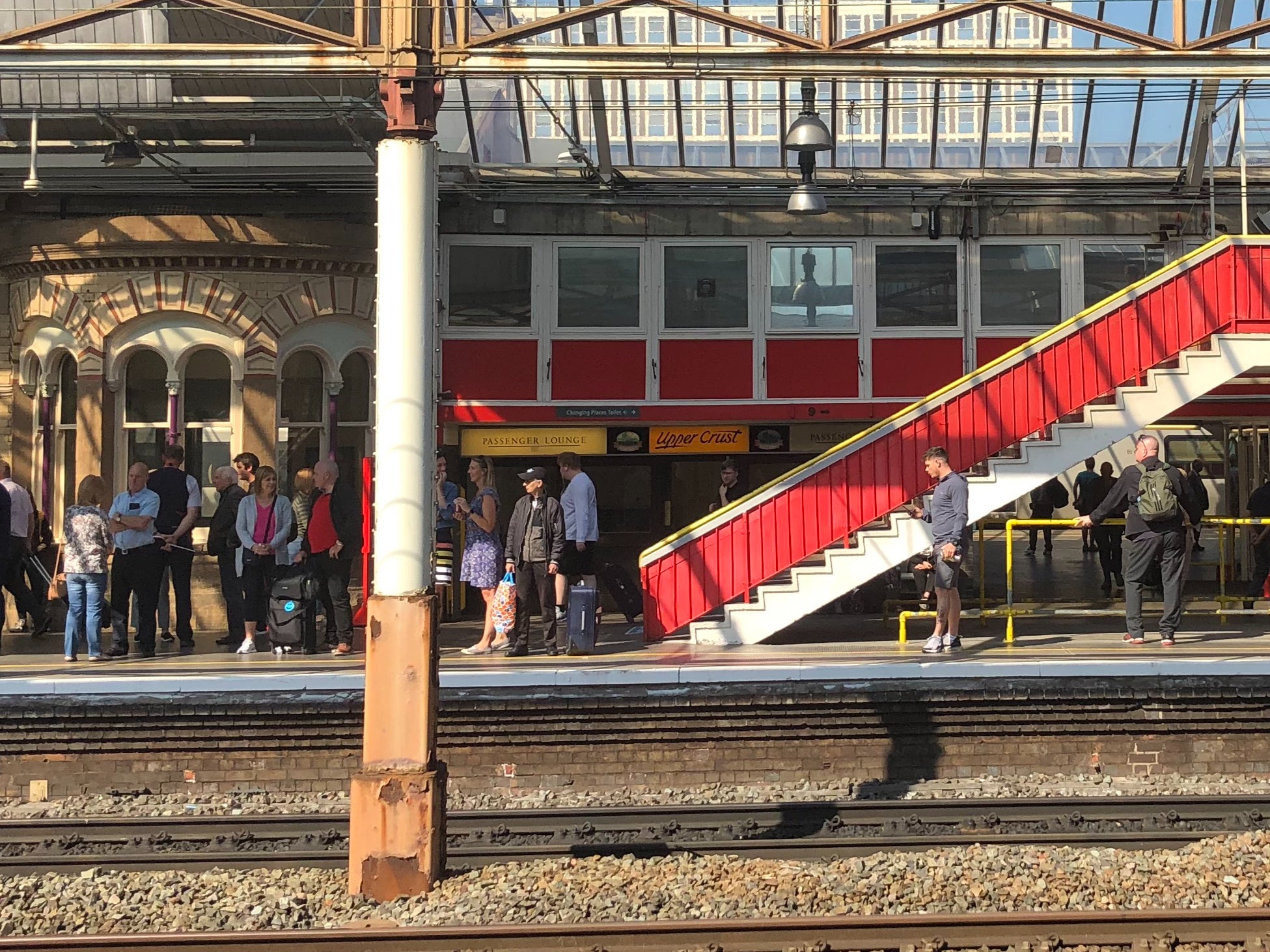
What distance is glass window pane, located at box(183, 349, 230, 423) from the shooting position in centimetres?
1514

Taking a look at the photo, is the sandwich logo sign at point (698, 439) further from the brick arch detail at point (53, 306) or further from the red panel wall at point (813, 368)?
the brick arch detail at point (53, 306)

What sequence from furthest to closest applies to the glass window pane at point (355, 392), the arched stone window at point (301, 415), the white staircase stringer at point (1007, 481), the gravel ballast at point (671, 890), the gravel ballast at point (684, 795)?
the glass window pane at point (355, 392)
the arched stone window at point (301, 415)
the white staircase stringer at point (1007, 481)
the gravel ballast at point (684, 795)
the gravel ballast at point (671, 890)

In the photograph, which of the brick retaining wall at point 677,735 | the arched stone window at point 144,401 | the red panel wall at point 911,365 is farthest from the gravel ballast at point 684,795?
the red panel wall at point 911,365

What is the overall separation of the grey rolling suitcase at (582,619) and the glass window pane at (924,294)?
6.61 m

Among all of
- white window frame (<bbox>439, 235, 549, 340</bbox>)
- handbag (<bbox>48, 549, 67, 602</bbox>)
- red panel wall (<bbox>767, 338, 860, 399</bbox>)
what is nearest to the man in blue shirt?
handbag (<bbox>48, 549, 67, 602</bbox>)

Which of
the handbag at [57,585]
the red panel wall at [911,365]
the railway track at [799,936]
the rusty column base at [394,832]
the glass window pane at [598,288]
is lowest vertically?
the railway track at [799,936]

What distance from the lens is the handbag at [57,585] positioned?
522 inches

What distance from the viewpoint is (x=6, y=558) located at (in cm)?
1240

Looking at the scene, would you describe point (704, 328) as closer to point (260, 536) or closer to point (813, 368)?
point (813, 368)

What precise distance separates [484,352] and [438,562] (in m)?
4.27

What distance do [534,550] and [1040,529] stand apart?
Answer: 825 cm

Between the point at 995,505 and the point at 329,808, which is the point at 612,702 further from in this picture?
→ the point at 995,505

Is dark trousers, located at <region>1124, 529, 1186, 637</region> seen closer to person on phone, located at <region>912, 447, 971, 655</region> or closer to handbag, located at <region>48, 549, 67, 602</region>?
person on phone, located at <region>912, 447, 971, 655</region>

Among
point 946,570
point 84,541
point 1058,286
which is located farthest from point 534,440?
point 1058,286
